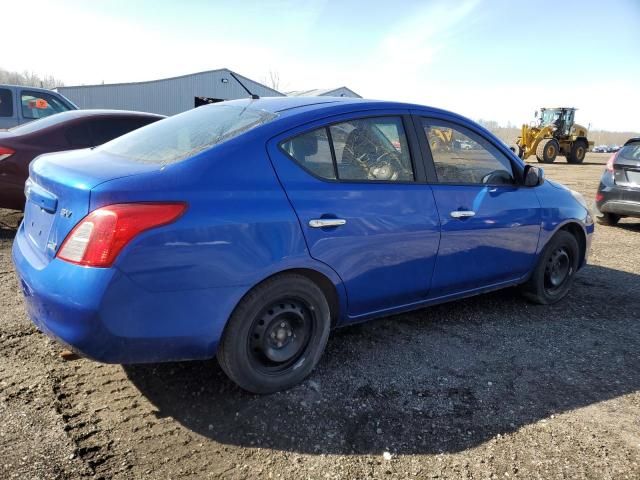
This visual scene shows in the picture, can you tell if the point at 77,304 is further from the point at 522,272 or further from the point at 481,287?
the point at 522,272

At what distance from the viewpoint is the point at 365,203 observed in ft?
9.32

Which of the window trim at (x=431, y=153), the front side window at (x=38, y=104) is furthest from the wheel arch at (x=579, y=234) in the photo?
the front side window at (x=38, y=104)

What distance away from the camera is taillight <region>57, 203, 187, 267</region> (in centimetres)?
210

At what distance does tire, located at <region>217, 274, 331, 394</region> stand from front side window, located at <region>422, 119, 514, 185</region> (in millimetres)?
1304

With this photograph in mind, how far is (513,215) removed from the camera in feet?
12.1

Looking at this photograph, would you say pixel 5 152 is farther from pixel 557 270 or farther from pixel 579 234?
pixel 579 234

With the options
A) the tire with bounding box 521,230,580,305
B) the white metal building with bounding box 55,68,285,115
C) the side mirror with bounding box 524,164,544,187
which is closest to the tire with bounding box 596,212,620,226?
the tire with bounding box 521,230,580,305

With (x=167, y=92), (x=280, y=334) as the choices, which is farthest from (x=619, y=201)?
(x=167, y=92)

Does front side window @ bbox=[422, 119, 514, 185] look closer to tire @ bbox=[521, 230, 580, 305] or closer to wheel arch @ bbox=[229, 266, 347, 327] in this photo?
tire @ bbox=[521, 230, 580, 305]

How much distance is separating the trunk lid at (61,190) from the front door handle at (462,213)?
192cm

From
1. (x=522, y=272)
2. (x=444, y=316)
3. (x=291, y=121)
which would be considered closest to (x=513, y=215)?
(x=522, y=272)

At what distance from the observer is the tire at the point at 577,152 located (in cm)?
2705

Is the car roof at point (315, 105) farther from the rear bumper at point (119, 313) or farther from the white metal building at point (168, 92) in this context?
the white metal building at point (168, 92)

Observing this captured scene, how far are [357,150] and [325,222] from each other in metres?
0.58
